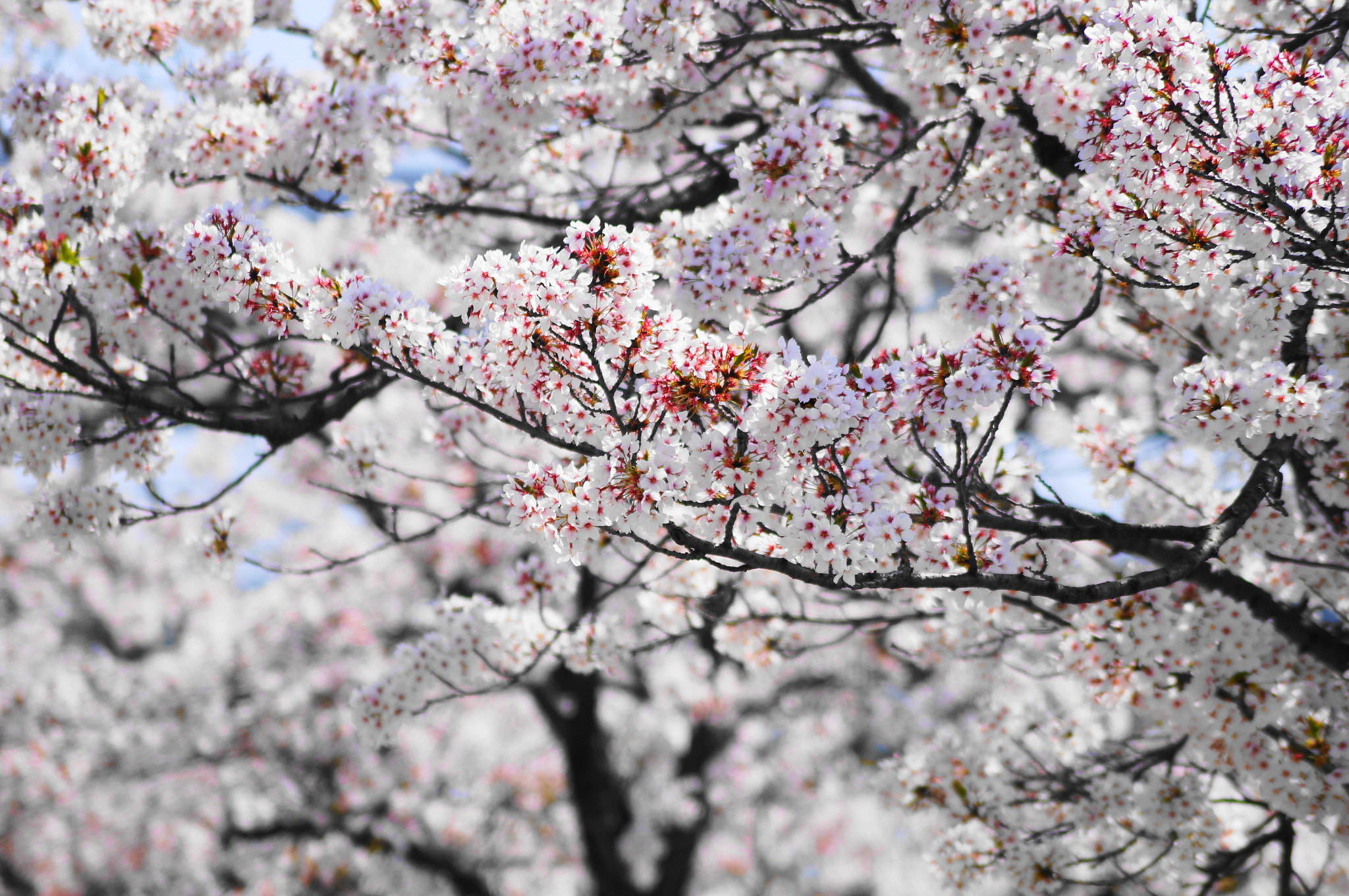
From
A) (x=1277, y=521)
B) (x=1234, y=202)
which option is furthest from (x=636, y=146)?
(x=1277, y=521)

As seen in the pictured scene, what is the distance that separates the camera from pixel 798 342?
15.8 feet

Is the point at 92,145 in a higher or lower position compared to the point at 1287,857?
higher

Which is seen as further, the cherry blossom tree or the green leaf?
the green leaf

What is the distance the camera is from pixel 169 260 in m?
4.45

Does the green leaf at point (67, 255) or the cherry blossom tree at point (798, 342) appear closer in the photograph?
the cherry blossom tree at point (798, 342)

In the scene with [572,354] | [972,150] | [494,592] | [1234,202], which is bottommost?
[572,354]

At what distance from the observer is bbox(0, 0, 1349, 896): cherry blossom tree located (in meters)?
2.81

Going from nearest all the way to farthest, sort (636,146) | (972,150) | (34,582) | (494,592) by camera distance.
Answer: (972,150) < (636,146) < (494,592) < (34,582)

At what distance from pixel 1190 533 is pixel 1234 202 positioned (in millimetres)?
1195

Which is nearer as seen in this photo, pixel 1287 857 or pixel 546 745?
pixel 1287 857

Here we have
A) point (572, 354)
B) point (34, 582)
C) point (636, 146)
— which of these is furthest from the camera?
point (34, 582)

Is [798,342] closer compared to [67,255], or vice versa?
[67,255]

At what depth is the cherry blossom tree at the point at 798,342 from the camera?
2807 mm

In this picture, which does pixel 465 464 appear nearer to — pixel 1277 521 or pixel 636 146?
pixel 636 146
